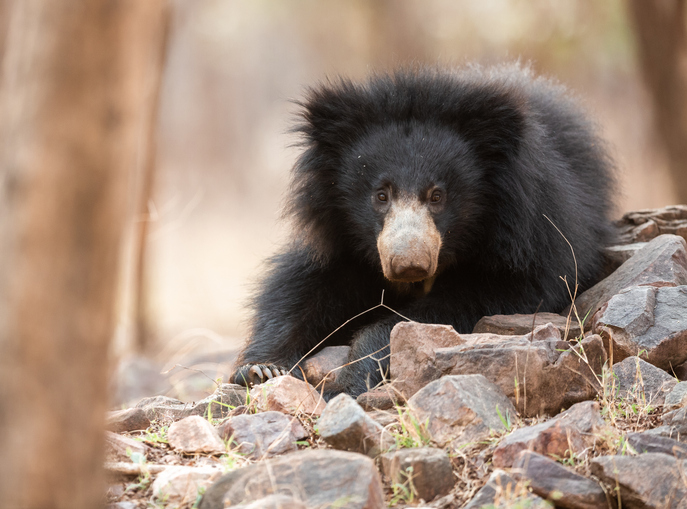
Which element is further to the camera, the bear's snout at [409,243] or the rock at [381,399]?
the bear's snout at [409,243]

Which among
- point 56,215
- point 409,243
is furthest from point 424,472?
point 409,243

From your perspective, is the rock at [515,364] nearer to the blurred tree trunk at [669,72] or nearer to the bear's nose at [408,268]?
the bear's nose at [408,268]

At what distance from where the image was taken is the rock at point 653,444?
2178 mm

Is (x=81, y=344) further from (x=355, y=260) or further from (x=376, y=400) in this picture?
(x=355, y=260)

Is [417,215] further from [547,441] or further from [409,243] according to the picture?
[547,441]

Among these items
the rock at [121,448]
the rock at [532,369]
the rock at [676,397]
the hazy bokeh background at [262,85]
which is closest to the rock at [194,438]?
the rock at [121,448]

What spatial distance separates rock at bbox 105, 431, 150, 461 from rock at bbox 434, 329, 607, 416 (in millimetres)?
1120

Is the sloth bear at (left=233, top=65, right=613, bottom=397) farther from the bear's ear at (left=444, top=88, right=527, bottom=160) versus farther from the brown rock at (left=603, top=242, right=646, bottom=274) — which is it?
the brown rock at (left=603, top=242, right=646, bottom=274)

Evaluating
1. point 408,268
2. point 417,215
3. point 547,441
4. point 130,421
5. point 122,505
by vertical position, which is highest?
point 417,215

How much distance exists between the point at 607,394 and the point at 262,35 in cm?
1697

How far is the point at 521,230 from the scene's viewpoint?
3.80 metres

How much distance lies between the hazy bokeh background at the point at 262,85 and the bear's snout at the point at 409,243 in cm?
518

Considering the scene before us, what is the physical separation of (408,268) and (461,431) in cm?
104

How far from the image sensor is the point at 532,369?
8.58ft
